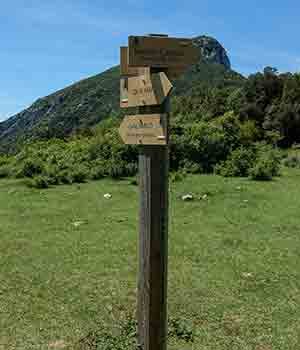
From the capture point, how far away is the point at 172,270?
6156 mm

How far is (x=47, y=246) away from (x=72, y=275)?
1458 millimetres

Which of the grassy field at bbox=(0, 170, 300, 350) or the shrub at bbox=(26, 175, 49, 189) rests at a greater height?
the shrub at bbox=(26, 175, 49, 189)

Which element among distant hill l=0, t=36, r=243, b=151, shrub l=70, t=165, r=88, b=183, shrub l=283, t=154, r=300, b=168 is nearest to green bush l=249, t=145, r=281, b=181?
shrub l=283, t=154, r=300, b=168

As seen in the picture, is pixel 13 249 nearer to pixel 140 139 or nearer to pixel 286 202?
pixel 140 139

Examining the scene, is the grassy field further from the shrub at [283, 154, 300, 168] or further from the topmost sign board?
the shrub at [283, 154, 300, 168]

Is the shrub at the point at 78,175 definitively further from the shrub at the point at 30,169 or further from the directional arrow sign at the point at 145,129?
the directional arrow sign at the point at 145,129

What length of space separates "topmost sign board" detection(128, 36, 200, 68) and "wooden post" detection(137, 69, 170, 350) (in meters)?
0.08

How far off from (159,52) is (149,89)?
250 mm

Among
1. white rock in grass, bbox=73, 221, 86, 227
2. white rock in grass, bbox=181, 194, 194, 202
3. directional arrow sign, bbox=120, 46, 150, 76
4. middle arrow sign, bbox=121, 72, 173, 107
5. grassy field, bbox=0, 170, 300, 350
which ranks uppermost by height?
directional arrow sign, bbox=120, 46, 150, 76

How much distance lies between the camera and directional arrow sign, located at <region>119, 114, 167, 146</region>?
3021mm

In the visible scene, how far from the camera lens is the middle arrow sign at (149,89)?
3018mm

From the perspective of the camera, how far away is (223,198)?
11.1 metres

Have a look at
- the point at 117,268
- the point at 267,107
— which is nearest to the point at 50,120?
the point at 267,107

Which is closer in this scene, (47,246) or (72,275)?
(72,275)
